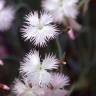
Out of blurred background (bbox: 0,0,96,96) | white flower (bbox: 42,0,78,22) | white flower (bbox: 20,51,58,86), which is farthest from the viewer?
blurred background (bbox: 0,0,96,96)

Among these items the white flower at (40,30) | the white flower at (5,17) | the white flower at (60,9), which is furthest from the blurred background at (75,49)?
the white flower at (40,30)

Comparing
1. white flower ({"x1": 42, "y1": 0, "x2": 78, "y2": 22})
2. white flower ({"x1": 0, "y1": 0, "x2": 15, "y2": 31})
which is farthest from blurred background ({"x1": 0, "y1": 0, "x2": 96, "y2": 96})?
white flower ({"x1": 42, "y1": 0, "x2": 78, "y2": 22})

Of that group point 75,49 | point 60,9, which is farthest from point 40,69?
point 75,49

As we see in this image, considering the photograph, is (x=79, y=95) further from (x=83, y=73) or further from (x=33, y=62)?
(x=33, y=62)

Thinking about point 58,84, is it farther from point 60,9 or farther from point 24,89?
point 60,9

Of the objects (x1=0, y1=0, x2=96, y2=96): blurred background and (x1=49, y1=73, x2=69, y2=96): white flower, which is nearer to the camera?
(x1=49, y1=73, x2=69, y2=96): white flower

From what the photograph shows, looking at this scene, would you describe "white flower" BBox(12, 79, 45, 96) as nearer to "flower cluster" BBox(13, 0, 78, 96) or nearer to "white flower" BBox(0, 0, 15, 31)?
"flower cluster" BBox(13, 0, 78, 96)

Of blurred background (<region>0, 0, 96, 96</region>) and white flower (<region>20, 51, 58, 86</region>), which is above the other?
blurred background (<region>0, 0, 96, 96</region>)
